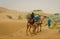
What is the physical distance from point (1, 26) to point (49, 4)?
4.17m

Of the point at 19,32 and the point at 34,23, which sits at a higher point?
the point at 34,23

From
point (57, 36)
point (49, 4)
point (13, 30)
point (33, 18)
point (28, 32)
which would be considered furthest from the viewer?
point (49, 4)

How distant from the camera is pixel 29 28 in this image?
1125cm

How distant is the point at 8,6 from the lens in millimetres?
16594

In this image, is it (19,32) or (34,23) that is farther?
(19,32)

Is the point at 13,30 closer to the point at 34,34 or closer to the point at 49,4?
the point at 34,34

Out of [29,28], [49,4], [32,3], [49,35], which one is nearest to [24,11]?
[32,3]

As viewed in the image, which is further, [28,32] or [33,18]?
[28,32]

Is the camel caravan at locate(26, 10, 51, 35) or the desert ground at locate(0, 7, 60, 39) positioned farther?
the camel caravan at locate(26, 10, 51, 35)

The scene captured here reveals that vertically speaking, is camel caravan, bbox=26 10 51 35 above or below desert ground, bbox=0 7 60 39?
above

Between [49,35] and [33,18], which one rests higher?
[33,18]

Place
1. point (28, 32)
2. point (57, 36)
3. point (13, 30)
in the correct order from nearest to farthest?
point (57, 36) < point (28, 32) < point (13, 30)

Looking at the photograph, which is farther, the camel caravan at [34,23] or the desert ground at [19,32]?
the camel caravan at [34,23]

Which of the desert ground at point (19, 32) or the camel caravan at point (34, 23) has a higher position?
the camel caravan at point (34, 23)
